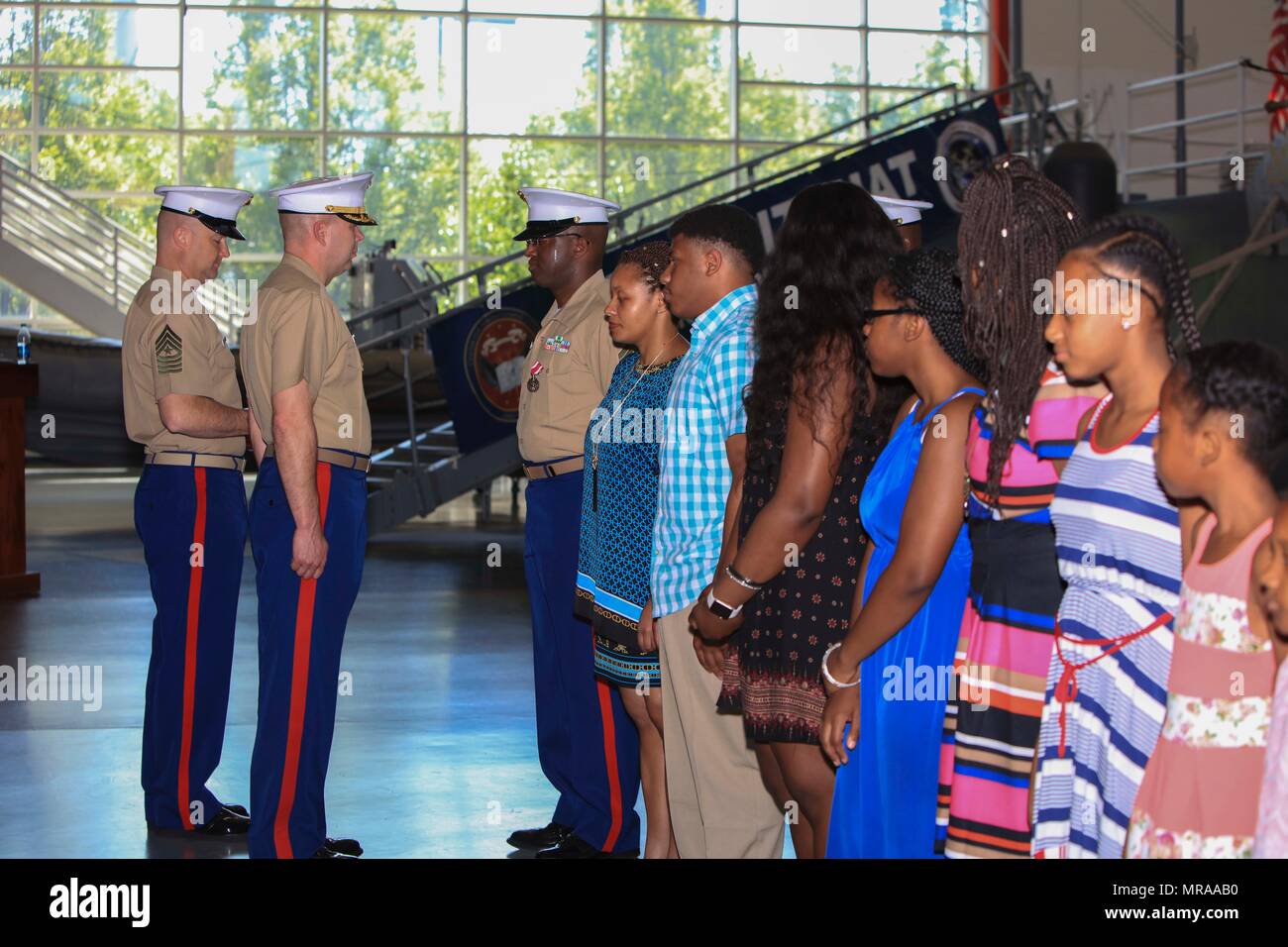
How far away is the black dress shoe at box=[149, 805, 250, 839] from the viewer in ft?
13.3

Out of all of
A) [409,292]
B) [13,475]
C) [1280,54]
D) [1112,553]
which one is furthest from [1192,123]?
[1112,553]

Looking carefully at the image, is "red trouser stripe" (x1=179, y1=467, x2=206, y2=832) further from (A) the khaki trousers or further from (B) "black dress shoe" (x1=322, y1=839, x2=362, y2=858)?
(A) the khaki trousers

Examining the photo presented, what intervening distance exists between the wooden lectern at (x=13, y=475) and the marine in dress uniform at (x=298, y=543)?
5.20 metres

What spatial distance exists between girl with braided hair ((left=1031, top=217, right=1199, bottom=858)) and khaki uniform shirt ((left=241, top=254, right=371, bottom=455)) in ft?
6.12

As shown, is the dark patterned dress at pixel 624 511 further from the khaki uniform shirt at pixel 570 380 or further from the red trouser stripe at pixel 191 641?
the red trouser stripe at pixel 191 641

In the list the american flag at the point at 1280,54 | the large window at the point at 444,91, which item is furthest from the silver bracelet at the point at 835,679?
the large window at the point at 444,91

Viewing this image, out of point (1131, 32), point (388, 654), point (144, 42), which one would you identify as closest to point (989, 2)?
point (1131, 32)

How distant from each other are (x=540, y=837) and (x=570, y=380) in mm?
1221

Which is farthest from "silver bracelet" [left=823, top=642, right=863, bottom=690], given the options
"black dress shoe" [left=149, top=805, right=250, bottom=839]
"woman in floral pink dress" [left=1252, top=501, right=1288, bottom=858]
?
"black dress shoe" [left=149, top=805, right=250, bottom=839]

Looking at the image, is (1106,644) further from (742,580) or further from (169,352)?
(169,352)

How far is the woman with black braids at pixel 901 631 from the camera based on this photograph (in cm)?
249

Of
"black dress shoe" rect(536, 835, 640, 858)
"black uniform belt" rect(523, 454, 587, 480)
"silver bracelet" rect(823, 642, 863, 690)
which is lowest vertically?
"black dress shoe" rect(536, 835, 640, 858)
